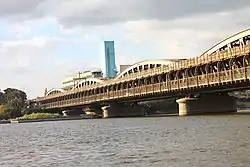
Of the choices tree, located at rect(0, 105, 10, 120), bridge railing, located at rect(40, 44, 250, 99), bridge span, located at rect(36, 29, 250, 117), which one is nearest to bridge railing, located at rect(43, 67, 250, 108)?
bridge span, located at rect(36, 29, 250, 117)

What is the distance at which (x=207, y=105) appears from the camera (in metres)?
112

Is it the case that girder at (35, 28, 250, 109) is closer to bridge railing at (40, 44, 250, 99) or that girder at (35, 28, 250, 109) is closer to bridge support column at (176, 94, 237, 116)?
bridge railing at (40, 44, 250, 99)

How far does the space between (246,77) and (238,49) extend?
18.5 ft

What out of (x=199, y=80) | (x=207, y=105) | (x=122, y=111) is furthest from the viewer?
(x=122, y=111)

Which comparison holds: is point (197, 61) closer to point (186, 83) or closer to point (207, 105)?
point (186, 83)

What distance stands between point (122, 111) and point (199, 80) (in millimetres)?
56383

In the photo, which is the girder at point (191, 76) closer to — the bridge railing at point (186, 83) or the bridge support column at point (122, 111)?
the bridge railing at point (186, 83)

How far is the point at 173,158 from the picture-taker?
31641mm

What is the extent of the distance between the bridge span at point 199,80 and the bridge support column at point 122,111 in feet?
1.55

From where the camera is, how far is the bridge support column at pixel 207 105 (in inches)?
4395

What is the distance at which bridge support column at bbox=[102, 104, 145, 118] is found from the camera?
155262mm

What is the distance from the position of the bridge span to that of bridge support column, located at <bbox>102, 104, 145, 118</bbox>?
18.6 inches

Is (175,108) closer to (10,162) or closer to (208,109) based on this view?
(208,109)

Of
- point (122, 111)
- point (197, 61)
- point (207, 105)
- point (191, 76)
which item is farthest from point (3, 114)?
point (197, 61)
